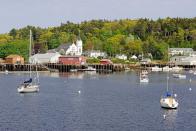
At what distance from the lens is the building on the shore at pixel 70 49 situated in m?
167

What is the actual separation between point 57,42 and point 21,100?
12209cm

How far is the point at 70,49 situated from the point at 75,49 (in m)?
2.67

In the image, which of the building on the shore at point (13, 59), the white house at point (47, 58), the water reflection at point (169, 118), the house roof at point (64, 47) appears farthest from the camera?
the house roof at point (64, 47)

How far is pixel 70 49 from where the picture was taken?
168 metres

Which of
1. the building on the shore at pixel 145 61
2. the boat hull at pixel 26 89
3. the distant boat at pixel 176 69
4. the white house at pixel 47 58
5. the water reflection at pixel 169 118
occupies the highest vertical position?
the white house at pixel 47 58

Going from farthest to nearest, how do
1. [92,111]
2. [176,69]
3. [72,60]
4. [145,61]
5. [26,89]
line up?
[145,61] < [176,69] < [72,60] < [26,89] < [92,111]

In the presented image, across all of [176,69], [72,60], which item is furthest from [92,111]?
[176,69]

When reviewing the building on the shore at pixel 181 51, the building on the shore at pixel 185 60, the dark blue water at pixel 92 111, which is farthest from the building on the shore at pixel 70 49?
the dark blue water at pixel 92 111

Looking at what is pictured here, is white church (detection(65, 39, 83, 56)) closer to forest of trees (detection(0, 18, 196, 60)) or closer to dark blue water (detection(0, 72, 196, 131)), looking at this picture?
forest of trees (detection(0, 18, 196, 60))

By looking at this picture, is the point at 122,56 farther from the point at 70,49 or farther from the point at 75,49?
the point at 70,49

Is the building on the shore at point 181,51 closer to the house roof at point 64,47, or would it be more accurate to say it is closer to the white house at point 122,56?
the white house at point 122,56

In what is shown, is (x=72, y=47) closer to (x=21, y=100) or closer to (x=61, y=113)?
(x=21, y=100)

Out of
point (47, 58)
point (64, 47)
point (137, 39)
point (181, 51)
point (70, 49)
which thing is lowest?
point (47, 58)

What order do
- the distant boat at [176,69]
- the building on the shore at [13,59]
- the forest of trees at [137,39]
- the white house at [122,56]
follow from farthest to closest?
the forest of trees at [137,39] < the white house at [122,56] < the distant boat at [176,69] < the building on the shore at [13,59]
